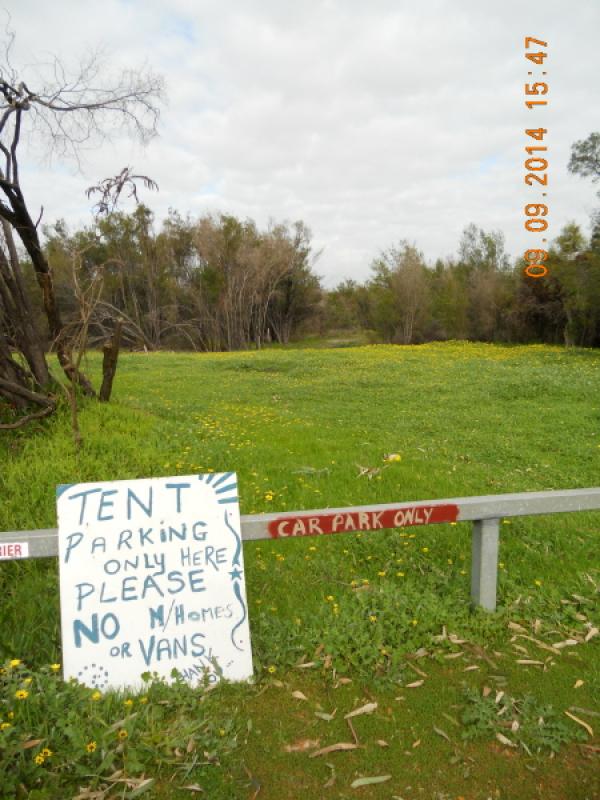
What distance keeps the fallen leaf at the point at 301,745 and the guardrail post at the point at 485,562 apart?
128 cm

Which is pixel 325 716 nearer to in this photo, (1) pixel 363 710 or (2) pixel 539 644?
(1) pixel 363 710

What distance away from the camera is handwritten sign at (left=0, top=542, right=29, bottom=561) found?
229 centimetres

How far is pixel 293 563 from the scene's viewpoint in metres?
3.70

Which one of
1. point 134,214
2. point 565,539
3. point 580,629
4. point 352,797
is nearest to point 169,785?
point 352,797

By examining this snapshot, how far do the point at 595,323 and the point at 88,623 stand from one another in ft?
101

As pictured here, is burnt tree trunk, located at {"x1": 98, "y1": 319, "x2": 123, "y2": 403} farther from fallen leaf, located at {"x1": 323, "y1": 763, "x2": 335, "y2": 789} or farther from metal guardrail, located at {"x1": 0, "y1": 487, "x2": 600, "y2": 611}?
fallen leaf, located at {"x1": 323, "y1": 763, "x2": 335, "y2": 789}

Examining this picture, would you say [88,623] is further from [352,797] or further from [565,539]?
[565,539]

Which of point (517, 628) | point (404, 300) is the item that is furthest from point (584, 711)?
point (404, 300)

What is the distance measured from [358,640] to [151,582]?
1076 millimetres

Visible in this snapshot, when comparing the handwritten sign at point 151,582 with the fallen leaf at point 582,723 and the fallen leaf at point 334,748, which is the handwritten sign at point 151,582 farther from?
the fallen leaf at point 582,723

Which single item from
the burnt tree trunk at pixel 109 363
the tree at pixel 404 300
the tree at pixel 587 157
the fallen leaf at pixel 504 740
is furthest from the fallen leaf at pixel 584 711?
the tree at pixel 404 300

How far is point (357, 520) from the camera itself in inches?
104

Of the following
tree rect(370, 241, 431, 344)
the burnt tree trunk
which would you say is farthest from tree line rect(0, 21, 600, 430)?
the burnt tree trunk

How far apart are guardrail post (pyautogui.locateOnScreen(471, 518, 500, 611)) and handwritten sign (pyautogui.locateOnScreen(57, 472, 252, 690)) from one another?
1.26 meters
